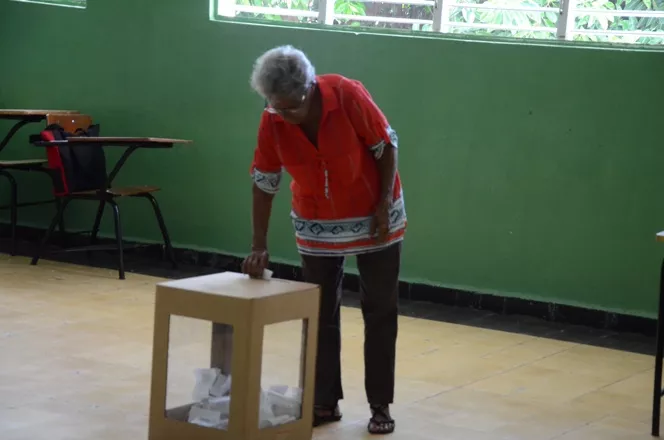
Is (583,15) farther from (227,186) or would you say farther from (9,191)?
(9,191)

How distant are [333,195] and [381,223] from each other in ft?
0.56

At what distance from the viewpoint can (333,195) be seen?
3.42 meters

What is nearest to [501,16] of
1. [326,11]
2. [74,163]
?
[326,11]

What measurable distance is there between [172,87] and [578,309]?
9.21 ft

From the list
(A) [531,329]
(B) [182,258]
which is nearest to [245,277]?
(A) [531,329]

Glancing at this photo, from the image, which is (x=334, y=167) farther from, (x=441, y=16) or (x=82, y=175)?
(x=82, y=175)

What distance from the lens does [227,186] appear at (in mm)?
6637

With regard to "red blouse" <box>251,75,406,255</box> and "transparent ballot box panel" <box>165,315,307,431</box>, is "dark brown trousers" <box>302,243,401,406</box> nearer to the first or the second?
"red blouse" <box>251,75,406,255</box>

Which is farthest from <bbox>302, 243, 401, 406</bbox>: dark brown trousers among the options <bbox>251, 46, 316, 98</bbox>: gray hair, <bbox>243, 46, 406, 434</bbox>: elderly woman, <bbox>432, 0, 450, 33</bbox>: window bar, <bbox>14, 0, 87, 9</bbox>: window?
<bbox>14, 0, 87, 9</bbox>: window

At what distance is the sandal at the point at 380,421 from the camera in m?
3.59

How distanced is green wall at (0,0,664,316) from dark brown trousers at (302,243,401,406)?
2.26m

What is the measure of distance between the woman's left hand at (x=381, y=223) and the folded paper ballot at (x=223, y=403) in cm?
55

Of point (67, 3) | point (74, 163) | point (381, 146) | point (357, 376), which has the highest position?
point (67, 3)

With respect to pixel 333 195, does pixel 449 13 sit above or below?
above
